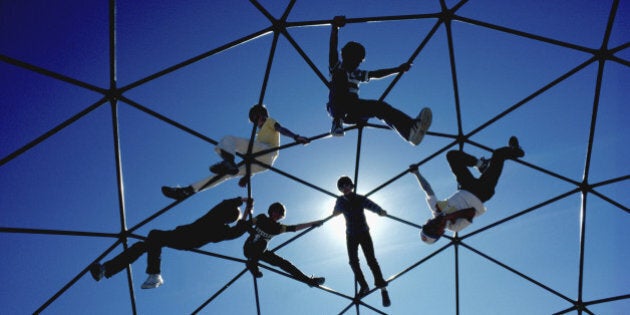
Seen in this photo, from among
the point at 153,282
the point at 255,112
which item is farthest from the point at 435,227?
the point at 153,282

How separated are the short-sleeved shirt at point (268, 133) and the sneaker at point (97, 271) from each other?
12.6 feet

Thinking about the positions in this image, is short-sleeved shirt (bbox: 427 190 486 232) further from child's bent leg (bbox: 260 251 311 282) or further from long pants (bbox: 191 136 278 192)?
long pants (bbox: 191 136 278 192)

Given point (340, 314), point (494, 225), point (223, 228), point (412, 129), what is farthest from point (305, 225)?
point (494, 225)

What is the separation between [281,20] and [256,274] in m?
5.67

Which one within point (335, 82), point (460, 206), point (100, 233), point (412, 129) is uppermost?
point (335, 82)

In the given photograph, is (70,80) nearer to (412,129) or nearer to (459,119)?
(412,129)

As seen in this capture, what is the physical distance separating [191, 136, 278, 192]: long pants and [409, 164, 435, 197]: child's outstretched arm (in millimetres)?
3252

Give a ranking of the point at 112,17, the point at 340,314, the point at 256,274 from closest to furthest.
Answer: the point at 112,17 → the point at 256,274 → the point at 340,314

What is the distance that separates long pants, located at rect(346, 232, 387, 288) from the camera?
987 centimetres

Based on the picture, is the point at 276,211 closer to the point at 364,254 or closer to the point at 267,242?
the point at 267,242

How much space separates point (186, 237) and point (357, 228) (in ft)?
Answer: 12.4

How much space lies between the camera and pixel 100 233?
8.64 meters

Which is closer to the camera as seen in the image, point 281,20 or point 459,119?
point 281,20

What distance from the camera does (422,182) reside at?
10.3 metres
